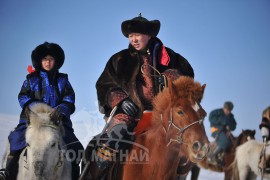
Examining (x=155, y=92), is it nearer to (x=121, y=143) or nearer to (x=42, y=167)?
(x=121, y=143)

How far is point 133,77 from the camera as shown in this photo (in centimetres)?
587

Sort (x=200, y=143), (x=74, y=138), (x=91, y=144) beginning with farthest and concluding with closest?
1. (x=74, y=138)
2. (x=91, y=144)
3. (x=200, y=143)

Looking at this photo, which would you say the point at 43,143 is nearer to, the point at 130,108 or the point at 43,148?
the point at 43,148

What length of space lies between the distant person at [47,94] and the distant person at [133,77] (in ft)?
2.63

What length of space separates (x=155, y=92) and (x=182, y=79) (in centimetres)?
73

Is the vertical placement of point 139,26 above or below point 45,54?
above

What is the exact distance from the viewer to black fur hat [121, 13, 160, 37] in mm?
6129

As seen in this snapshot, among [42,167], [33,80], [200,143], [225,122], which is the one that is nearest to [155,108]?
[200,143]

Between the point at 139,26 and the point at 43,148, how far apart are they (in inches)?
80.5

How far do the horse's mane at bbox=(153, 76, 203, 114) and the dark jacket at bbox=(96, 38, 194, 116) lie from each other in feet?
1.46

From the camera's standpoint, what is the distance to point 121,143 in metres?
5.49

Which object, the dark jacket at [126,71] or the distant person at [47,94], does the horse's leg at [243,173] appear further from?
the distant person at [47,94]

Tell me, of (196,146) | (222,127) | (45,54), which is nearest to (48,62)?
(45,54)

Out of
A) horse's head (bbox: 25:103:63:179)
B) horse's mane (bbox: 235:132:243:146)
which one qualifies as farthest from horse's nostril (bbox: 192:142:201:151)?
horse's mane (bbox: 235:132:243:146)
